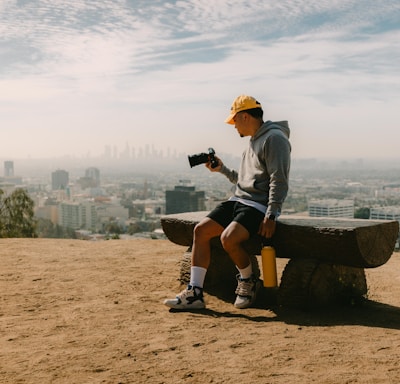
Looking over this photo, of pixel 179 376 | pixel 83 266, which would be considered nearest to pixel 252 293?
pixel 179 376

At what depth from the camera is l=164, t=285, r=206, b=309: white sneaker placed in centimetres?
504

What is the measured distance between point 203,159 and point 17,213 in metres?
18.6

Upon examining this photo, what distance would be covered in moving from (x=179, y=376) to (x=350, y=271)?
2.68 metres

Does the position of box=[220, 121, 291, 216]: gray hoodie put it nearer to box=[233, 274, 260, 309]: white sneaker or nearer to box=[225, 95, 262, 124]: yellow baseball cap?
box=[225, 95, 262, 124]: yellow baseball cap

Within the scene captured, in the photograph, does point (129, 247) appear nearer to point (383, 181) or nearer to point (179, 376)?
point (179, 376)

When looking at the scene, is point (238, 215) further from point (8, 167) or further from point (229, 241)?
point (8, 167)

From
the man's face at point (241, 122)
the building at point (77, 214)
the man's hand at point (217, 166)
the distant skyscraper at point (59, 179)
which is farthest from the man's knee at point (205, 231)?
the distant skyscraper at point (59, 179)

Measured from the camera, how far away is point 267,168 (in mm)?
5027

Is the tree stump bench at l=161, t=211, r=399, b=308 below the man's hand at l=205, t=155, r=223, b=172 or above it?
below

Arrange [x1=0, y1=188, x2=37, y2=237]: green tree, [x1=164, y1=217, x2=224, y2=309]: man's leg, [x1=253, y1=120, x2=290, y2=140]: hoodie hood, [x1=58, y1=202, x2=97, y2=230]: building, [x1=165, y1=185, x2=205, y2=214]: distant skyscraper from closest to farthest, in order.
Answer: [x1=164, y1=217, x2=224, y2=309]: man's leg < [x1=253, y1=120, x2=290, y2=140]: hoodie hood < [x1=0, y1=188, x2=37, y2=237]: green tree < [x1=165, y1=185, x2=205, y2=214]: distant skyscraper < [x1=58, y1=202, x2=97, y2=230]: building

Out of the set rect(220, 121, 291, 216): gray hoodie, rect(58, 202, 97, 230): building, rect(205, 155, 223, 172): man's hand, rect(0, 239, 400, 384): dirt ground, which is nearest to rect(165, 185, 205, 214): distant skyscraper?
rect(58, 202, 97, 230): building

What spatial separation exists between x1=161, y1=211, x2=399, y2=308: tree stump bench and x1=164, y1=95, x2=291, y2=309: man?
0.87ft

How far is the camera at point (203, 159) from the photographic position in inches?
220

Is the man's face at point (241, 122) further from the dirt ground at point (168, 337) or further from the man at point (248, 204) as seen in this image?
the dirt ground at point (168, 337)
